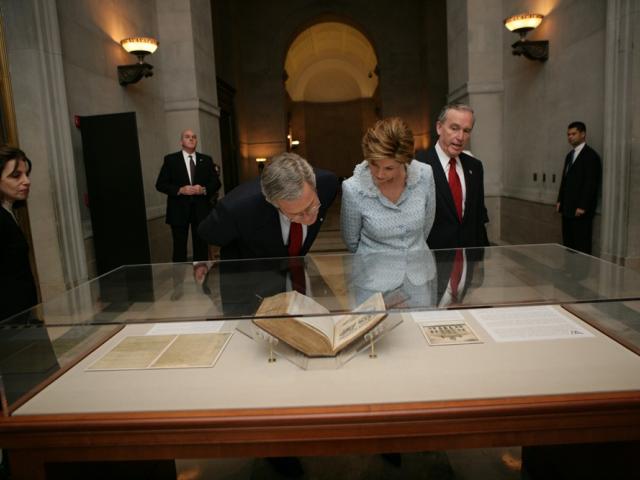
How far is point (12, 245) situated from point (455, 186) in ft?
8.93

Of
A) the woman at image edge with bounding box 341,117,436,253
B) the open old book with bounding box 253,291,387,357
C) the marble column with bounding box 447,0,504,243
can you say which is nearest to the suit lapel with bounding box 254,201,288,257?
the woman at image edge with bounding box 341,117,436,253

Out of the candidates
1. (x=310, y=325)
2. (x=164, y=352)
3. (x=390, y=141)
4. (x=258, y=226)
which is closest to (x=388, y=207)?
(x=390, y=141)

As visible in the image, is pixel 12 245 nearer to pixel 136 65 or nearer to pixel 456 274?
pixel 456 274

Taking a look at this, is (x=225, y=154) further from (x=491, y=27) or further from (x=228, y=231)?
(x=228, y=231)

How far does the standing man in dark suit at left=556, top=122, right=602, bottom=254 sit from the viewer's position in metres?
5.86

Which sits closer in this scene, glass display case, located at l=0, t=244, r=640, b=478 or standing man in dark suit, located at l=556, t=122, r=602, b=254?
glass display case, located at l=0, t=244, r=640, b=478

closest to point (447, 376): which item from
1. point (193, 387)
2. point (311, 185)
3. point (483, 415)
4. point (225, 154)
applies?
point (483, 415)

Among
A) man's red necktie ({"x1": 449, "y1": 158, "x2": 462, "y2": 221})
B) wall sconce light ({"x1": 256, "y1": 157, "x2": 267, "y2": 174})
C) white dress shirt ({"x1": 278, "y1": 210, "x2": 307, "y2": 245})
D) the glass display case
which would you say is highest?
wall sconce light ({"x1": 256, "y1": 157, "x2": 267, "y2": 174})

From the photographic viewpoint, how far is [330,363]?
1.75m

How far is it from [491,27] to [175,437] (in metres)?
8.91

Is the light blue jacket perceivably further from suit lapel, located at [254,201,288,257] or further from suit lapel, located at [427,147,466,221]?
suit lapel, located at [427,147,466,221]

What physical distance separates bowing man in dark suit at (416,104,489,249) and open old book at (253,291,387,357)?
1726mm

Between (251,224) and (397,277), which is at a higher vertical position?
(251,224)

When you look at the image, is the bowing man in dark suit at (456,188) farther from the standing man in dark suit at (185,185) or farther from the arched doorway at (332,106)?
the arched doorway at (332,106)
